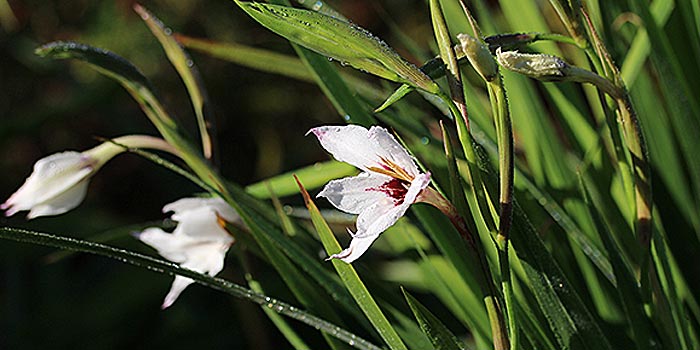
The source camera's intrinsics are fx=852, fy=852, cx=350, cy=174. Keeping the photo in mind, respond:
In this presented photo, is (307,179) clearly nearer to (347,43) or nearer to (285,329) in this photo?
(285,329)

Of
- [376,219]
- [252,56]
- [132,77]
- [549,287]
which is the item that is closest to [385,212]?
[376,219]

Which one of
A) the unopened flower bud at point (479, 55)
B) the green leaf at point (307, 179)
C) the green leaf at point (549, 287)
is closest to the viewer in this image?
the unopened flower bud at point (479, 55)

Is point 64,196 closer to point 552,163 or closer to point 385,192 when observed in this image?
Answer: point 385,192

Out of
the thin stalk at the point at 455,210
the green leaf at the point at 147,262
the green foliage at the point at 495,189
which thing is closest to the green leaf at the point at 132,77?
the green foliage at the point at 495,189

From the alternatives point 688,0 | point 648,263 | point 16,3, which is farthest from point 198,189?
point 648,263

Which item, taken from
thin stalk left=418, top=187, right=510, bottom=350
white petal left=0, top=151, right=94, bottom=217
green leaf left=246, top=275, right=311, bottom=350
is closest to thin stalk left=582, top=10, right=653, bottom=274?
thin stalk left=418, top=187, right=510, bottom=350

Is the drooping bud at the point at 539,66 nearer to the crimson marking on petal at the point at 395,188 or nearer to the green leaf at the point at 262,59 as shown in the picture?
the crimson marking on petal at the point at 395,188
